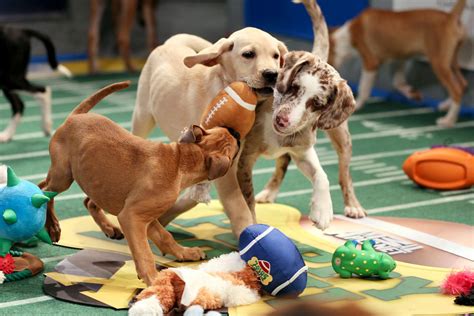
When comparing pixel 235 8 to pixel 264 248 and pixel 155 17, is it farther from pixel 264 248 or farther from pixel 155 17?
pixel 264 248

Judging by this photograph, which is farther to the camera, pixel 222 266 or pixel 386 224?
pixel 386 224

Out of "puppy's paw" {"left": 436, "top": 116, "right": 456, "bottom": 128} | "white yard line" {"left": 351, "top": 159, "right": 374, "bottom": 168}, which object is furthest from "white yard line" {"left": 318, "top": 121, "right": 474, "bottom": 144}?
"white yard line" {"left": 351, "top": 159, "right": 374, "bottom": 168}

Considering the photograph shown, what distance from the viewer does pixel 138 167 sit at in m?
4.16

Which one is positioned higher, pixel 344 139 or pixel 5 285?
pixel 344 139

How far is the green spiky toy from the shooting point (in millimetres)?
4301

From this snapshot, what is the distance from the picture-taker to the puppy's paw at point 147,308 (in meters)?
3.79

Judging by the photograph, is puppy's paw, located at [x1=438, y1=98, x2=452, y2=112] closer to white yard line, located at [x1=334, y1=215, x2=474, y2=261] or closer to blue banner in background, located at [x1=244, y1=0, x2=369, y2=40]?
blue banner in background, located at [x1=244, y1=0, x2=369, y2=40]

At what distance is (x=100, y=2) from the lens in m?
11.7

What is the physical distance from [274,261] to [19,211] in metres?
1.25

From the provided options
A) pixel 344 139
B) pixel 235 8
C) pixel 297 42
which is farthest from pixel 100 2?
pixel 344 139

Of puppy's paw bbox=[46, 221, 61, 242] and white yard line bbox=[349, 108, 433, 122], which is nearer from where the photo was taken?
puppy's paw bbox=[46, 221, 61, 242]

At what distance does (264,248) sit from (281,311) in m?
0.29

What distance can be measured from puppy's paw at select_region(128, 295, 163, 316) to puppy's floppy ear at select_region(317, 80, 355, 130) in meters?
1.26

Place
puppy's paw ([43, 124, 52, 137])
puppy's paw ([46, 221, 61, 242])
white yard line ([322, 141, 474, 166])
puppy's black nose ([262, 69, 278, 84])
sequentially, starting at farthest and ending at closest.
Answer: puppy's paw ([43, 124, 52, 137])
white yard line ([322, 141, 474, 166])
puppy's paw ([46, 221, 61, 242])
puppy's black nose ([262, 69, 278, 84])
